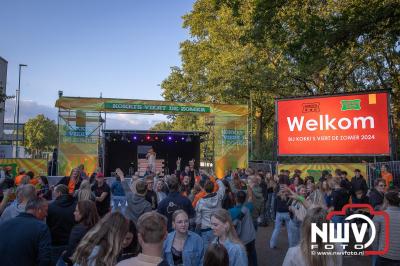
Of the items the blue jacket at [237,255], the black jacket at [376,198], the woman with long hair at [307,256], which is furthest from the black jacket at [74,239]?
the black jacket at [376,198]

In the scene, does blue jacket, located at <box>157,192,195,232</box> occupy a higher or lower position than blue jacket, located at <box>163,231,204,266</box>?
higher

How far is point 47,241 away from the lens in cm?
359

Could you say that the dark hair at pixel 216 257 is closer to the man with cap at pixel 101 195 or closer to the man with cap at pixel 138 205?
the man with cap at pixel 138 205

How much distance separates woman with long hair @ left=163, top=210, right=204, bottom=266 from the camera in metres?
3.85

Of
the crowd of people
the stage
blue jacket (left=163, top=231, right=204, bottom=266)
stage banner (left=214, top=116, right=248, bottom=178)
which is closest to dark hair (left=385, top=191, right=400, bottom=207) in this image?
the crowd of people

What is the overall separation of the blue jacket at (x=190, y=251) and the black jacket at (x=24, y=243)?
1.21 metres

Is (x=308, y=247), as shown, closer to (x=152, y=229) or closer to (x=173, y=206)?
(x=152, y=229)

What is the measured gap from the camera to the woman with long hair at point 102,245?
2.77 metres

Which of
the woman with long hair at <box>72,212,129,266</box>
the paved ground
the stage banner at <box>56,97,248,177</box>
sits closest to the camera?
the woman with long hair at <box>72,212,129,266</box>

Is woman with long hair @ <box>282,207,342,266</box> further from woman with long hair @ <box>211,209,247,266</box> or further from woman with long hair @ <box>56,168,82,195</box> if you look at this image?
woman with long hair @ <box>56,168,82,195</box>

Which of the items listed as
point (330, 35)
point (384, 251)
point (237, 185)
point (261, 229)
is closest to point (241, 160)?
point (261, 229)

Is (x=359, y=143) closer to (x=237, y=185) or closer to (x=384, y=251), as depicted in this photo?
(x=237, y=185)

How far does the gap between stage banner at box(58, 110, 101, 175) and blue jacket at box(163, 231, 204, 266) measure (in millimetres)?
14463

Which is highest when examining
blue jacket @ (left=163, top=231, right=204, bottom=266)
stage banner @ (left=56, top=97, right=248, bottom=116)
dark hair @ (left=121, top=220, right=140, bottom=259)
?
stage banner @ (left=56, top=97, right=248, bottom=116)
